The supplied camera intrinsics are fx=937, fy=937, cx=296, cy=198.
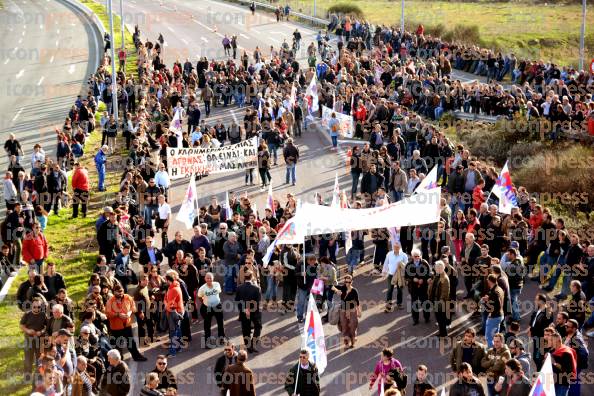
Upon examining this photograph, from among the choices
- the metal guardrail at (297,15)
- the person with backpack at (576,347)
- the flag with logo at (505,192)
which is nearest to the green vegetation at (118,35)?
the metal guardrail at (297,15)

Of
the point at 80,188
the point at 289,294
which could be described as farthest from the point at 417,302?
the point at 80,188

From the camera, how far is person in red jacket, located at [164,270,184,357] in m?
17.8

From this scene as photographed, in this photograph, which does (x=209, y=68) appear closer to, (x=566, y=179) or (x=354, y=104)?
(x=354, y=104)

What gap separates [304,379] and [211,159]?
13.4 metres

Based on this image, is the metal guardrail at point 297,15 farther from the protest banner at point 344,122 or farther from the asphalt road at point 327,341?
the asphalt road at point 327,341

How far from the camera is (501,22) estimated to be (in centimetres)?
7431

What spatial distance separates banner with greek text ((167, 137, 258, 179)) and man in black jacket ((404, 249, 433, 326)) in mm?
9127

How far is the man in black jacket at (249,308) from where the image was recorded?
17.8m

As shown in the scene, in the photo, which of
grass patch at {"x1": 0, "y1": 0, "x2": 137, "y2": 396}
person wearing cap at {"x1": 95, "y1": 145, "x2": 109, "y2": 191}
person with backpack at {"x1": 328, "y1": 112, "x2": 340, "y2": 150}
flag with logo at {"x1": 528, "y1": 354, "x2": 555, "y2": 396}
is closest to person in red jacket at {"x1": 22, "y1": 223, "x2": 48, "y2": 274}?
grass patch at {"x1": 0, "y1": 0, "x2": 137, "y2": 396}

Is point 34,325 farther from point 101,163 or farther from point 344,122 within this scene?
point 344,122

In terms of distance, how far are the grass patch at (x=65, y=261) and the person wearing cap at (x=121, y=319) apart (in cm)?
178

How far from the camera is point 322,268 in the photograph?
18750mm

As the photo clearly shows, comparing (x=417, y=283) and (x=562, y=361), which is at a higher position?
(x=562, y=361)

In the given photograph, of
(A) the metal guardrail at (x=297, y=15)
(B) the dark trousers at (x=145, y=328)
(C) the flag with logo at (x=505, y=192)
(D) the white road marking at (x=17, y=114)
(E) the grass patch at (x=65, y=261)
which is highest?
(C) the flag with logo at (x=505, y=192)
